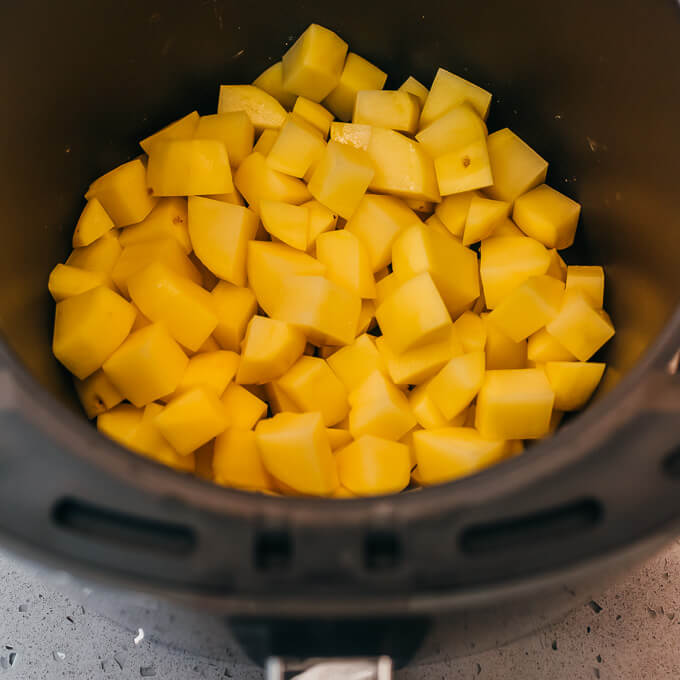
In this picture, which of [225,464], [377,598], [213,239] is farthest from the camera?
[213,239]

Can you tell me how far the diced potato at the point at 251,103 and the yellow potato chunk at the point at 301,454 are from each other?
492 mm

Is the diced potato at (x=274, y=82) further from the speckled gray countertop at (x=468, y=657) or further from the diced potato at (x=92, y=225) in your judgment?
the speckled gray countertop at (x=468, y=657)

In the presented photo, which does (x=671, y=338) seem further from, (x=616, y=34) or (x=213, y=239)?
(x=213, y=239)

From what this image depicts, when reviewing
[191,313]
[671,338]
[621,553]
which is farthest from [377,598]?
[191,313]

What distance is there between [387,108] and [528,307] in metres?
0.37

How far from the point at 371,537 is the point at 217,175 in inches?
24.6

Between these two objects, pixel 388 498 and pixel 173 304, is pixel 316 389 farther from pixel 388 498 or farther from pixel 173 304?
pixel 388 498

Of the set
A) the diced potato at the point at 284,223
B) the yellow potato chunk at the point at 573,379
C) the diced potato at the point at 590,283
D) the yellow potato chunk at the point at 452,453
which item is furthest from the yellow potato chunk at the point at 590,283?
the diced potato at the point at 284,223

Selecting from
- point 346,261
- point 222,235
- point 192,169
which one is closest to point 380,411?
point 346,261

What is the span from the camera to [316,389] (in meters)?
0.88

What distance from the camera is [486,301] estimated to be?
3.13ft

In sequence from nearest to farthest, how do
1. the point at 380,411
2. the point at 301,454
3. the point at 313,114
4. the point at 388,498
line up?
1. the point at 388,498
2. the point at 301,454
3. the point at 380,411
4. the point at 313,114

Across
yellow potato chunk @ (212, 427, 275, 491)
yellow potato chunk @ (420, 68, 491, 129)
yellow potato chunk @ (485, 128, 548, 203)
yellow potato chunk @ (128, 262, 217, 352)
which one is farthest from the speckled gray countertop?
yellow potato chunk @ (420, 68, 491, 129)

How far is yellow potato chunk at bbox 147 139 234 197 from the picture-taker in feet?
3.19
